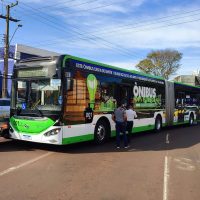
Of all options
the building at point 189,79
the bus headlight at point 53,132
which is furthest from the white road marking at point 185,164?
the building at point 189,79

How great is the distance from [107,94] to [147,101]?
4.26 meters

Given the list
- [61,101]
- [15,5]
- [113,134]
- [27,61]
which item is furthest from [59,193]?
[15,5]

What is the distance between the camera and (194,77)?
67.7 metres

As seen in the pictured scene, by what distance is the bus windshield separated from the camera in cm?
1120

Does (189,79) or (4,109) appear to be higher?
(189,79)

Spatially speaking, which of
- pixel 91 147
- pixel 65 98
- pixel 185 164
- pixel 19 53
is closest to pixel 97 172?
pixel 185 164

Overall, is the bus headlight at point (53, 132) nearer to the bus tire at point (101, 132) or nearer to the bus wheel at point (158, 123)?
the bus tire at point (101, 132)

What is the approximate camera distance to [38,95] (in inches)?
459

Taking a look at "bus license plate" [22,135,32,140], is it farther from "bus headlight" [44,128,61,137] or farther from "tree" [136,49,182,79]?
"tree" [136,49,182,79]

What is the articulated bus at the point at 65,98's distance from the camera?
36.7ft

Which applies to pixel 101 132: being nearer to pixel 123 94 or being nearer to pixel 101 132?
pixel 101 132

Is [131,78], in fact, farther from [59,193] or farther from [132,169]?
[59,193]

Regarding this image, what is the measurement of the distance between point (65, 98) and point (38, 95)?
3.46 ft

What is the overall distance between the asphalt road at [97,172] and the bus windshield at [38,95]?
4.77 ft
